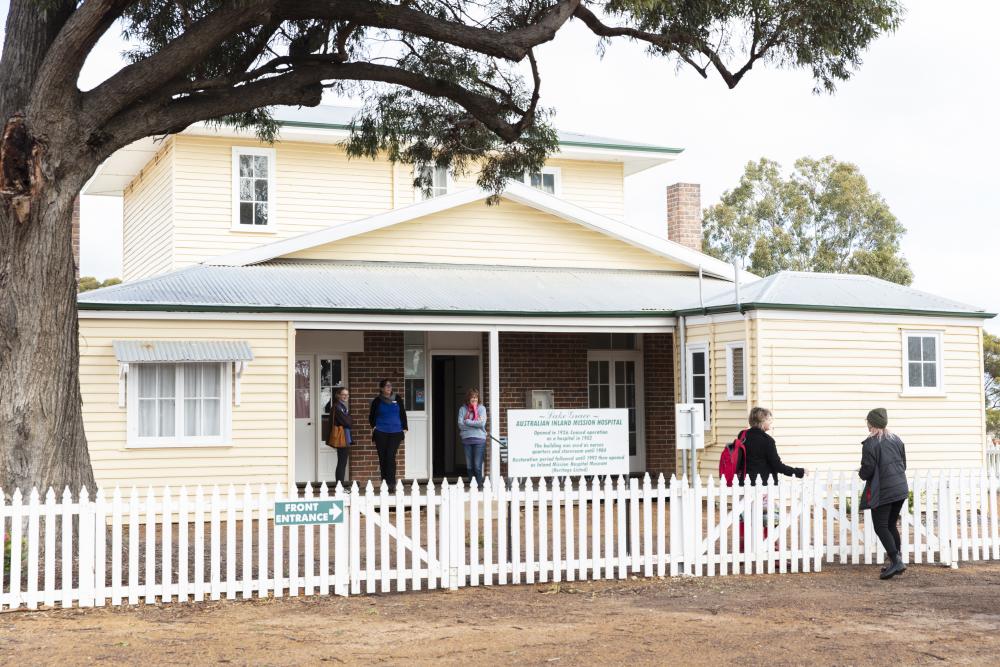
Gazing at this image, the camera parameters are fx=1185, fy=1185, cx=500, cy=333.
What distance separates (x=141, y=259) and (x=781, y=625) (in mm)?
17901

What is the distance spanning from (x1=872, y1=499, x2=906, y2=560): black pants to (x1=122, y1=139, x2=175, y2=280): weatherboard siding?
1339 cm

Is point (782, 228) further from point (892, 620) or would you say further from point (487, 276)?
point (892, 620)

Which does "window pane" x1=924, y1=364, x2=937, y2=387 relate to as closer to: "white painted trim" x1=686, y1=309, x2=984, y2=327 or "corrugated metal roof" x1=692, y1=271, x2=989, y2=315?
"white painted trim" x1=686, y1=309, x2=984, y2=327

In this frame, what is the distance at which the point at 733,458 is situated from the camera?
11.5m

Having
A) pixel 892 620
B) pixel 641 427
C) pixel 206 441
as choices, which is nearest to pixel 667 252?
pixel 641 427

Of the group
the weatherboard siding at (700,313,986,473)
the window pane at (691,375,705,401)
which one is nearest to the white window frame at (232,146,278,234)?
the window pane at (691,375,705,401)

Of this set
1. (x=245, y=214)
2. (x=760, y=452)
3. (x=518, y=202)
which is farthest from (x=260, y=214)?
(x=760, y=452)

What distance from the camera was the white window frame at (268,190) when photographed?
20.5 meters

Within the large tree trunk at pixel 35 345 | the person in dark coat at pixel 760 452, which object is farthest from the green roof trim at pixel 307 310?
the person in dark coat at pixel 760 452

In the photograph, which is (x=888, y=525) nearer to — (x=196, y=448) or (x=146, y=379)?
(x=196, y=448)

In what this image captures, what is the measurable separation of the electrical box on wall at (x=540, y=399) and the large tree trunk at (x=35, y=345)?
417 inches

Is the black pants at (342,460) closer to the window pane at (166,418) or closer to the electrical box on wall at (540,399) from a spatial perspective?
the window pane at (166,418)

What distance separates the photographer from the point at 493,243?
20172mm

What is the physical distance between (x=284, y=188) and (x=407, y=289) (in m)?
4.26
